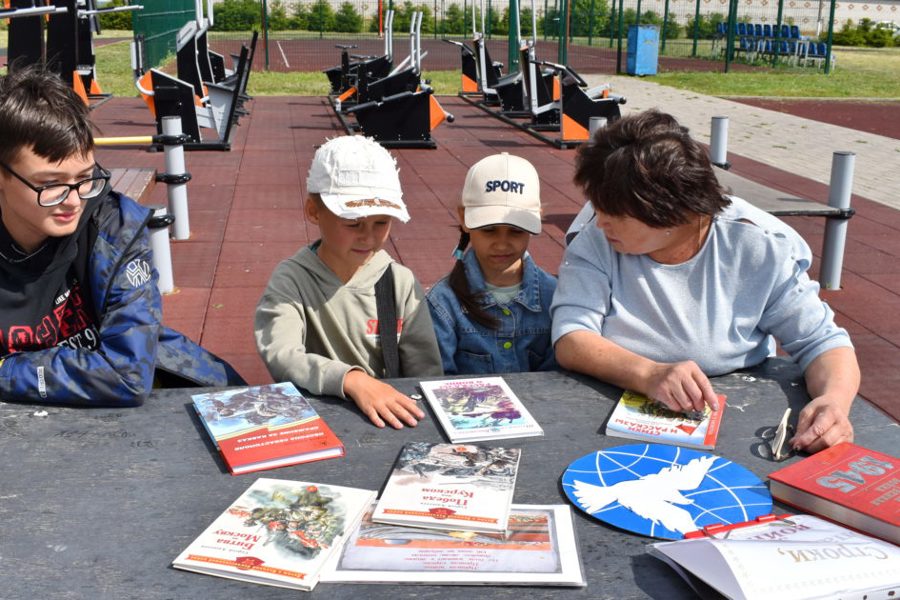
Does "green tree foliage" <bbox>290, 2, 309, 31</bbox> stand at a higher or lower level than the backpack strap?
higher

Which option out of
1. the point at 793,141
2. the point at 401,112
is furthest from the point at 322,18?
the point at 793,141

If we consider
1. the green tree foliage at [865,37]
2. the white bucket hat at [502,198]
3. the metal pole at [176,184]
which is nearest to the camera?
the white bucket hat at [502,198]

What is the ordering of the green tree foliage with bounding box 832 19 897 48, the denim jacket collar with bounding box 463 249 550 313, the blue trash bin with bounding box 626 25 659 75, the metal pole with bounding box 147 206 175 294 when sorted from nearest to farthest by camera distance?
1. the denim jacket collar with bounding box 463 249 550 313
2. the metal pole with bounding box 147 206 175 294
3. the blue trash bin with bounding box 626 25 659 75
4. the green tree foliage with bounding box 832 19 897 48

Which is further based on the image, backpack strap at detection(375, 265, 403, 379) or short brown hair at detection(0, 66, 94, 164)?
backpack strap at detection(375, 265, 403, 379)

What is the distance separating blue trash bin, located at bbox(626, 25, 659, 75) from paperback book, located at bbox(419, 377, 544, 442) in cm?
2087

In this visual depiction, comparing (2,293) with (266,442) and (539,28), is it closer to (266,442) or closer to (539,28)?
(266,442)

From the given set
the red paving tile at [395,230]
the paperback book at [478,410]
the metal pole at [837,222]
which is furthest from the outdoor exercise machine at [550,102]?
the paperback book at [478,410]

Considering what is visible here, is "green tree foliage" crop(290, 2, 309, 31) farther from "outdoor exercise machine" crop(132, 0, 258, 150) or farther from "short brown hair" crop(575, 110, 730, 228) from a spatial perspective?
"short brown hair" crop(575, 110, 730, 228)

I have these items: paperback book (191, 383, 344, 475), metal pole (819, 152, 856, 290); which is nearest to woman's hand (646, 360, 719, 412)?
paperback book (191, 383, 344, 475)

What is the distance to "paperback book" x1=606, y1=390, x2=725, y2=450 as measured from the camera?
70.8 inches

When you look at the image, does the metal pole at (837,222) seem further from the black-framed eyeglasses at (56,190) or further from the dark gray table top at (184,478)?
the black-framed eyeglasses at (56,190)

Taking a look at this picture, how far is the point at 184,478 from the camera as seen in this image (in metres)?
1.63

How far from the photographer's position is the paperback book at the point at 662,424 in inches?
70.8

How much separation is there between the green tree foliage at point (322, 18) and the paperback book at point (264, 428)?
35.9m
